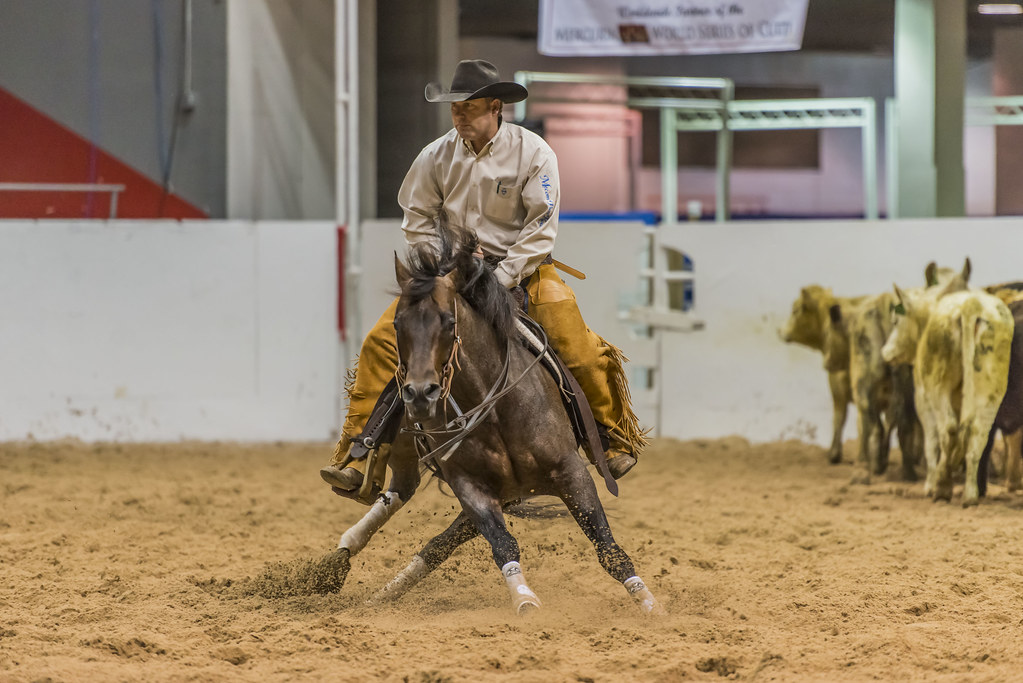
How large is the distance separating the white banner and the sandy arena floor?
350cm

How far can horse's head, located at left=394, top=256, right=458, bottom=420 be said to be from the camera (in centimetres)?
345

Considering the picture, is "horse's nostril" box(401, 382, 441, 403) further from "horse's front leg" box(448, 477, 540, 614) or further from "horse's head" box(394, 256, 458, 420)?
"horse's front leg" box(448, 477, 540, 614)

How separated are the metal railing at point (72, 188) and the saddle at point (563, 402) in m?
Result: 5.80

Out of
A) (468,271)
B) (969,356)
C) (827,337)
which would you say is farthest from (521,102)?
(468,271)

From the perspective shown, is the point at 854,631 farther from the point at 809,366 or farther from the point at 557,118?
the point at 557,118

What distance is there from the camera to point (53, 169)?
9141mm

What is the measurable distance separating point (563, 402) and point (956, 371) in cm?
316

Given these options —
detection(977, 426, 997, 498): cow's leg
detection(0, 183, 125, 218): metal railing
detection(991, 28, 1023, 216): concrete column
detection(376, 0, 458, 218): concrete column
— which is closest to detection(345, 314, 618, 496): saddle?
detection(977, 426, 997, 498): cow's leg

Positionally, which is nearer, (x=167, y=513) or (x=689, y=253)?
(x=167, y=513)

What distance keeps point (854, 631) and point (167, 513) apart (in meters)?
4.01

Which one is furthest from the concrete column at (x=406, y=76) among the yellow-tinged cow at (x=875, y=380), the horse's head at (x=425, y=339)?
the horse's head at (x=425, y=339)

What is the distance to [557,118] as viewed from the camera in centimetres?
1402

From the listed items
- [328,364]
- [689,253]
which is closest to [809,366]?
[689,253]

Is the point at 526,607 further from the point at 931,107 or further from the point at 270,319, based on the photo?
the point at 931,107
